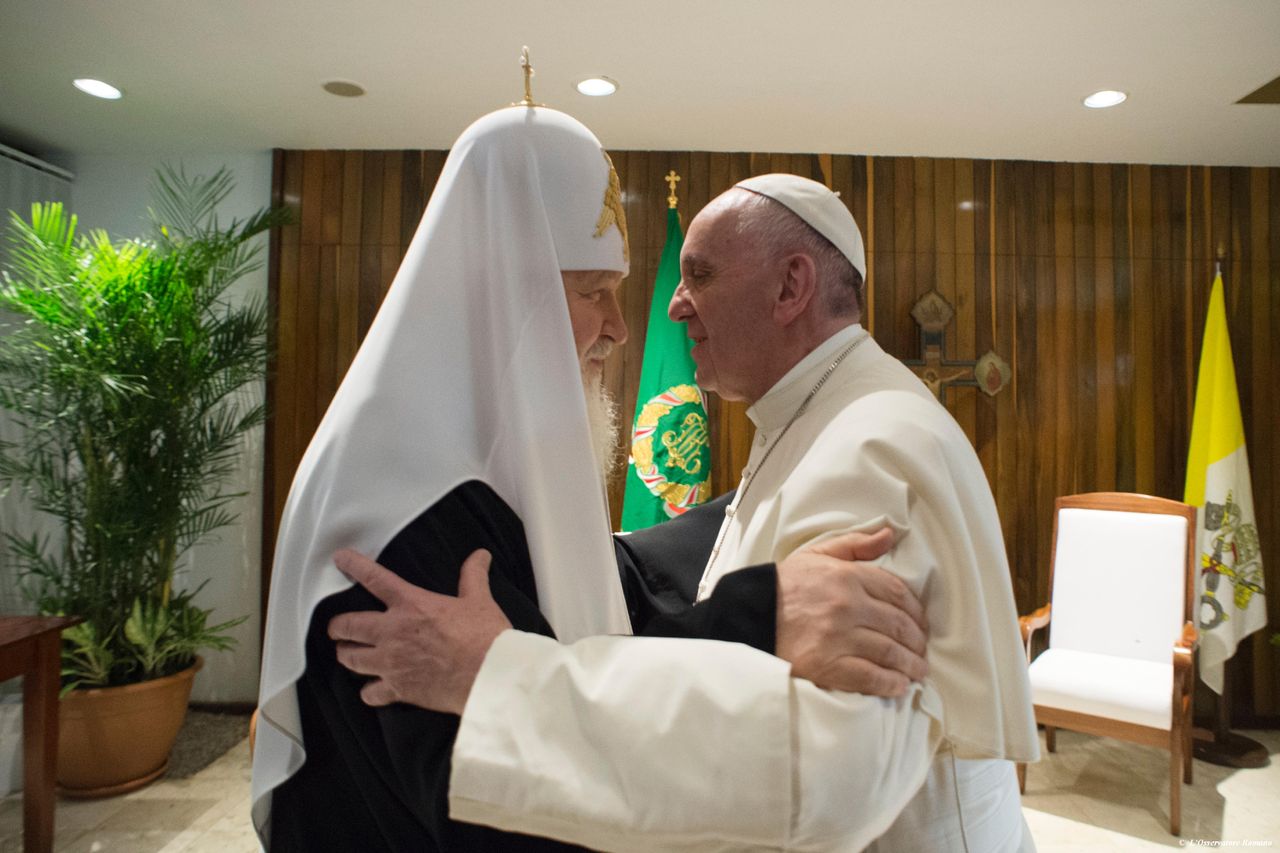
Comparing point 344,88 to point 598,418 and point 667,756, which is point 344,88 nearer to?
point 598,418

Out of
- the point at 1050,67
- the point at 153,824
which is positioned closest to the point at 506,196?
the point at 1050,67

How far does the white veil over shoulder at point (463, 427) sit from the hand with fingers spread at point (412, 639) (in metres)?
0.04

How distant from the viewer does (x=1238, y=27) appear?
115 inches

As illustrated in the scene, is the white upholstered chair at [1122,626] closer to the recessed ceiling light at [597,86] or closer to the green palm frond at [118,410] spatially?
the recessed ceiling light at [597,86]

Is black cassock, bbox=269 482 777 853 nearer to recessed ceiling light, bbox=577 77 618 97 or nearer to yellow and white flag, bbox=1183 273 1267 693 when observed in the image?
recessed ceiling light, bbox=577 77 618 97

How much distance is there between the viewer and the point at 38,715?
2.79 meters

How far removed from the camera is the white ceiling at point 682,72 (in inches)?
113

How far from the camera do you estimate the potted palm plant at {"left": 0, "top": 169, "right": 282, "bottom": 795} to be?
325 cm

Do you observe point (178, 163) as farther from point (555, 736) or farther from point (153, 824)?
point (555, 736)

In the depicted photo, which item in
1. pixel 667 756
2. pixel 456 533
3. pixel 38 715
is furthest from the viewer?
pixel 38 715

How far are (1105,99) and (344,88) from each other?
3.63 metres

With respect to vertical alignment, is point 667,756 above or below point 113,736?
above

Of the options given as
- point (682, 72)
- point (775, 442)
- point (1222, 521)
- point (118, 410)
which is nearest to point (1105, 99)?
point (682, 72)

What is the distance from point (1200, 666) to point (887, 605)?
4.14 meters
